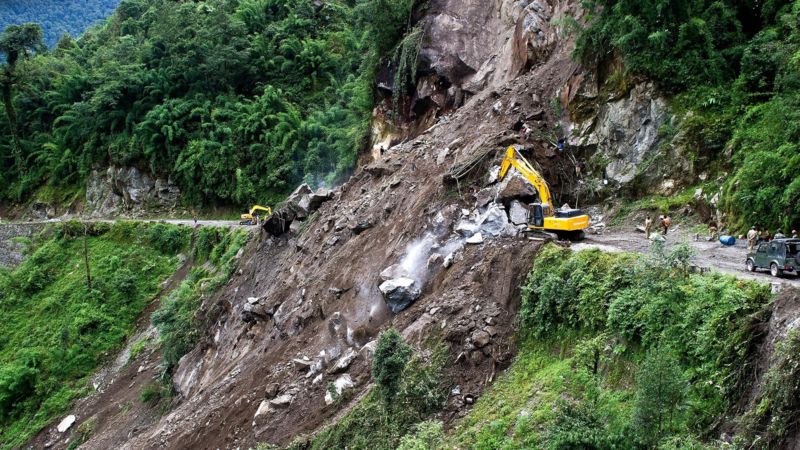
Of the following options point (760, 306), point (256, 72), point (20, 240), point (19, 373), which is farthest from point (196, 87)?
point (760, 306)

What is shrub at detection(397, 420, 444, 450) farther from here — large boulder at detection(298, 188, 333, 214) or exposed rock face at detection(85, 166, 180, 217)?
exposed rock face at detection(85, 166, 180, 217)

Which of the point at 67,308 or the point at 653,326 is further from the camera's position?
the point at 67,308

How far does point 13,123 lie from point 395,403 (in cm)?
5300

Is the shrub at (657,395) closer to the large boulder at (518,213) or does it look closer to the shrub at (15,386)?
the large boulder at (518,213)

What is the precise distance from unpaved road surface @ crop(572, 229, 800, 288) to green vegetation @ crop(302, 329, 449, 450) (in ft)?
15.2

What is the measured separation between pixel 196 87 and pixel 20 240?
16546 mm

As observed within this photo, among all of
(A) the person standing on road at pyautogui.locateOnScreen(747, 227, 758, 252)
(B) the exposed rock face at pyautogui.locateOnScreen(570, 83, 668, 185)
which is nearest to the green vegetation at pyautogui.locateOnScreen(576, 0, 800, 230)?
(B) the exposed rock face at pyautogui.locateOnScreen(570, 83, 668, 185)

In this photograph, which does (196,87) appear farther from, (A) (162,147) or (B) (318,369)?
(B) (318,369)

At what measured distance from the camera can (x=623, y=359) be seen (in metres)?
10.8

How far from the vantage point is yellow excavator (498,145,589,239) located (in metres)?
15.4

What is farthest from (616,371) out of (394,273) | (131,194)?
(131,194)

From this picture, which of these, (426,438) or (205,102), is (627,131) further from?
(205,102)

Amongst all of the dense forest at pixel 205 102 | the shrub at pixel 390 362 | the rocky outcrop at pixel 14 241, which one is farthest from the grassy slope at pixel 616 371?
the rocky outcrop at pixel 14 241

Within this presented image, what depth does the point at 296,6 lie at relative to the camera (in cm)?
5428
